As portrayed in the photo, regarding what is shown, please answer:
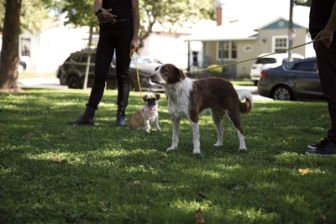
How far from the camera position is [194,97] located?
6.04 metres

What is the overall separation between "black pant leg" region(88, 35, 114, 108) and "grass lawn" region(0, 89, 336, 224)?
56 cm

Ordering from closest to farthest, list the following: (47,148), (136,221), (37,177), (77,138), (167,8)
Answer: (136,221), (37,177), (47,148), (77,138), (167,8)

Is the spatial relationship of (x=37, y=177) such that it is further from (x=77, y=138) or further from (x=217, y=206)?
(x=77, y=138)

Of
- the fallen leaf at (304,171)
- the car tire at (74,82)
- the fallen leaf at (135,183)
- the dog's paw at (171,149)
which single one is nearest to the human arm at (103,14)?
the dog's paw at (171,149)

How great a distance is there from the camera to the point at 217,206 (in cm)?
388

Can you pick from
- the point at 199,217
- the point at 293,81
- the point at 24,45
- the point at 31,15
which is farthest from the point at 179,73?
the point at 24,45

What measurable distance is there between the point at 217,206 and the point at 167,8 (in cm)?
3695

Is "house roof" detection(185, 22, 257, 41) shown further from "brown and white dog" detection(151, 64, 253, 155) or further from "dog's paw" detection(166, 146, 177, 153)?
"dog's paw" detection(166, 146, 177, 153)

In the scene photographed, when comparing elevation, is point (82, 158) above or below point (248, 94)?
below

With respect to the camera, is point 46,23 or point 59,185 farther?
point 46,23

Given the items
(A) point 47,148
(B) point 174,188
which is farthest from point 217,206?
(A) point 47,148

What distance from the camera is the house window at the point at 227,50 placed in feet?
143

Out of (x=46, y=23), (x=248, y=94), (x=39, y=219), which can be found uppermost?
(x=46, y=23)

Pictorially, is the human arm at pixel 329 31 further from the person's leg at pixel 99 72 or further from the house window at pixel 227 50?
the house window at pixel 227 50
